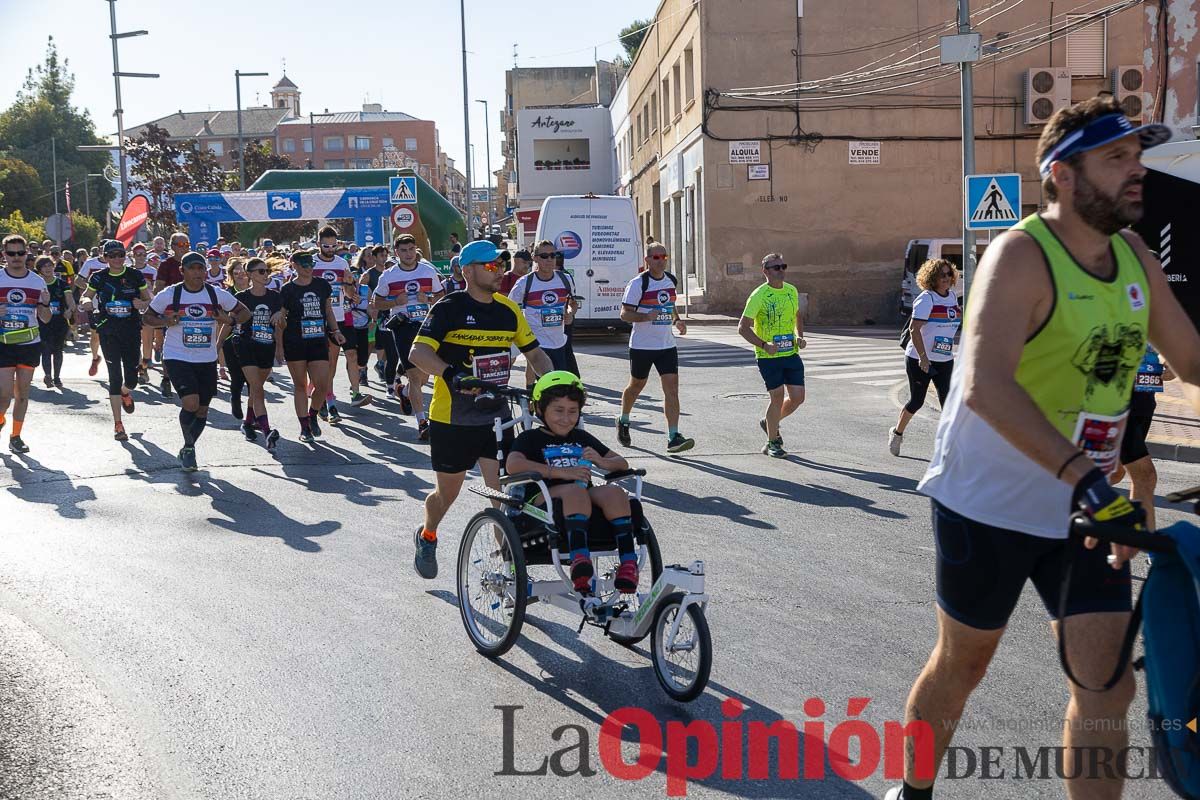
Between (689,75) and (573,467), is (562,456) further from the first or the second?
(689,75)

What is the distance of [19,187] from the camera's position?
76250 millimetres

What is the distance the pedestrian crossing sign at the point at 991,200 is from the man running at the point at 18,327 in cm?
1048

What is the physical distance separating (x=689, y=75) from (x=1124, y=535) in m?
34.4

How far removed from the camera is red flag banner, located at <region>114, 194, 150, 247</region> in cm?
2497

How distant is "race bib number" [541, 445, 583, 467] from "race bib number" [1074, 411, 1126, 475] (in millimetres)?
2820

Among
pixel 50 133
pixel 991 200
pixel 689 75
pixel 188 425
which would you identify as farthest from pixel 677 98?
pixel 50 133

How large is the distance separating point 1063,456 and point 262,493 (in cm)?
837

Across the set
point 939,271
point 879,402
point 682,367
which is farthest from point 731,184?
point 939,271

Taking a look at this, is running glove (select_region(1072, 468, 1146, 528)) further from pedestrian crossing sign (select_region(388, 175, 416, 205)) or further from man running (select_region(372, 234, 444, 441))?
pedestrian crossing sign (select_region(388, 175, 416, 205))

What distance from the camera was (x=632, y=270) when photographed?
2430cm

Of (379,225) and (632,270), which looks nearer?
(632,270)

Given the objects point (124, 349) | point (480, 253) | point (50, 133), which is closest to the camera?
point (480, 253)

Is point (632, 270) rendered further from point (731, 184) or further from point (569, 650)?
point (569, 650)

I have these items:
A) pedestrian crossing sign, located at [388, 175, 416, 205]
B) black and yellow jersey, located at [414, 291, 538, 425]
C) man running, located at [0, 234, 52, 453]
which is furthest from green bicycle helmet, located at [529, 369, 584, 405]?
pedestrian crossing sign, located at [388, 175, 416, 205]
